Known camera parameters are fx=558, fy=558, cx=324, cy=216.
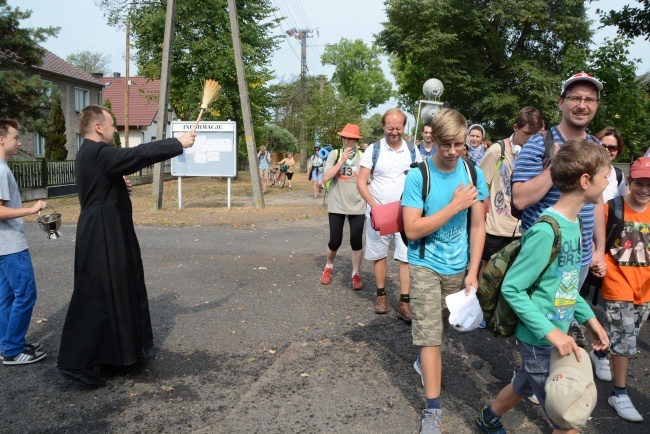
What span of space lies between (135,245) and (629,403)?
3.74m

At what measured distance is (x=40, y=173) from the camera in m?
21.8

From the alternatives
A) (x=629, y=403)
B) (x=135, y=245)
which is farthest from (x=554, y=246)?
(x=135, y=245)

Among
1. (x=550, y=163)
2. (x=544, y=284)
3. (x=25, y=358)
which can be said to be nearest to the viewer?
(x=544, y=284)

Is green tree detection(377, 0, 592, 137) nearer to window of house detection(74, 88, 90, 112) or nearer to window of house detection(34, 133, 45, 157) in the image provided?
window of house detection(74, 88, 90, 112)

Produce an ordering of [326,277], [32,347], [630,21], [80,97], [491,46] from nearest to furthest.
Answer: [32,347]
[326,277]
[630,21]
[491,46]
[80,97]

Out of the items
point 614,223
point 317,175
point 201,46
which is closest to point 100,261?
point 614,223

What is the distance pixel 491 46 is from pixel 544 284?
114 ft

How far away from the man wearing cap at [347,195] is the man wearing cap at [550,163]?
3.14 metres

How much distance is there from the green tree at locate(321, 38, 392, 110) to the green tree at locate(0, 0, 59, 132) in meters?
61.2

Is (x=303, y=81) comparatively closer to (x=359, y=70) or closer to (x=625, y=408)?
(x=359, y=70)

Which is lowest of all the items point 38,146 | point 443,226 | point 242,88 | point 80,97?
point 443,226

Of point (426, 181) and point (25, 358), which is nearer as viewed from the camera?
point (426, 181)

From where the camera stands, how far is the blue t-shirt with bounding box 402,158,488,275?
3.46 m

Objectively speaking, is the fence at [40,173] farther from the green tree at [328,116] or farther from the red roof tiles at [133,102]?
the red roof tiles at [133,102]
